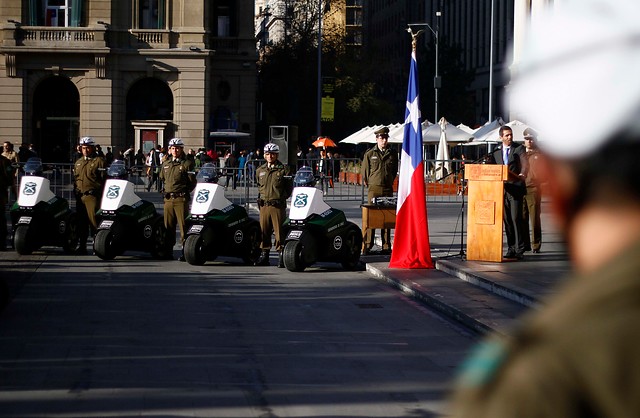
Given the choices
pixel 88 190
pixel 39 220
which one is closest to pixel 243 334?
pixel 39 220

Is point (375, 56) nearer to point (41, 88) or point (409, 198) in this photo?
point (41, 88)

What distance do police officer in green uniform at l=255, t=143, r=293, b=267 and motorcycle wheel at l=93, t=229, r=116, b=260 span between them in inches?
90.2

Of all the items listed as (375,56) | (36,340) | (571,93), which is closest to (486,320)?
(36,340)

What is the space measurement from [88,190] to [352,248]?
518 cm

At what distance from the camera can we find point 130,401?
7977mm

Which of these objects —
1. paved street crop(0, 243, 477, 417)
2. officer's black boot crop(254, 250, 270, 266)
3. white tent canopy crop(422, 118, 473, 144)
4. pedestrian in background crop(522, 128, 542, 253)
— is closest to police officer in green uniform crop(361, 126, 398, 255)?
officer's black boot crop(254, 250, 270, 266)

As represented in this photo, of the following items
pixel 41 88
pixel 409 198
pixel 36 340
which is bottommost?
pixel 36 340

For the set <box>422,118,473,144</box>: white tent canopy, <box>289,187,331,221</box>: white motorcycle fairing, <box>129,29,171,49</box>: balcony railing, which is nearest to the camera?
<box>289,187,331,221</box>: white motorcycle fairing

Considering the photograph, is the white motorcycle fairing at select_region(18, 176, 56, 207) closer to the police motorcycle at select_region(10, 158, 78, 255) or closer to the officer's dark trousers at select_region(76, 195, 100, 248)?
the police motorcycle at select_region(10, 158, 78, 255)

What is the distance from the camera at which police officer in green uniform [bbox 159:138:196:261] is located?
68.6ft

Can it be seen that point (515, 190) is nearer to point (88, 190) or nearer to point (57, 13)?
point (88, 190)

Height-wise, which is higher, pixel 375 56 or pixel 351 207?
pixel 375 56

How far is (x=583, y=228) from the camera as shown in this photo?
132 centimetres

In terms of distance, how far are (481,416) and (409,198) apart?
684 inches
